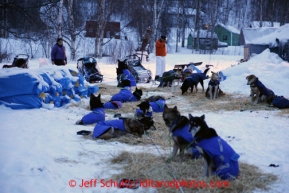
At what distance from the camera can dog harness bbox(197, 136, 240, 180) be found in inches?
117

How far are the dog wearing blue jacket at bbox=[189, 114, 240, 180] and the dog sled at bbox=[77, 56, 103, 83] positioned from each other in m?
8.65

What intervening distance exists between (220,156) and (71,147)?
6.52 ft

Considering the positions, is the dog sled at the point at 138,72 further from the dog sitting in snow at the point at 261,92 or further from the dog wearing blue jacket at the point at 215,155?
the dog wearing blue jacket at the point at 215,155

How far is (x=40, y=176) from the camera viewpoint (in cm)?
308

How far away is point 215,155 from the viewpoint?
2982 millimetres

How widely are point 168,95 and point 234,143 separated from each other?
180 inches

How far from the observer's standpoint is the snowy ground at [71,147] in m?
3.04

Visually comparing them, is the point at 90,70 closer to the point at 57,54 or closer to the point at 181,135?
the point at 57,54

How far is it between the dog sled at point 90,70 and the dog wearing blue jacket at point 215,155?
28.4ft

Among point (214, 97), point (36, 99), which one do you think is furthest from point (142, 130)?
point (214, 97)

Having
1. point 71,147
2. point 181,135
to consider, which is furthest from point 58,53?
point 181,135

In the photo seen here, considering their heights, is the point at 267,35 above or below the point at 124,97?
above

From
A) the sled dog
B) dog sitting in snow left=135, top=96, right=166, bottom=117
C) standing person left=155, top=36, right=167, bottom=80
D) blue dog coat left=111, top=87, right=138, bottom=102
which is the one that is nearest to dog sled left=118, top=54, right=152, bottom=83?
standing person left=155, top=36, right=167, bottom=80

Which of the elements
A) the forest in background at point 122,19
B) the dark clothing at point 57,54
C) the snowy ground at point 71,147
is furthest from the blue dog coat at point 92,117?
the dark clothing at point 57,54
